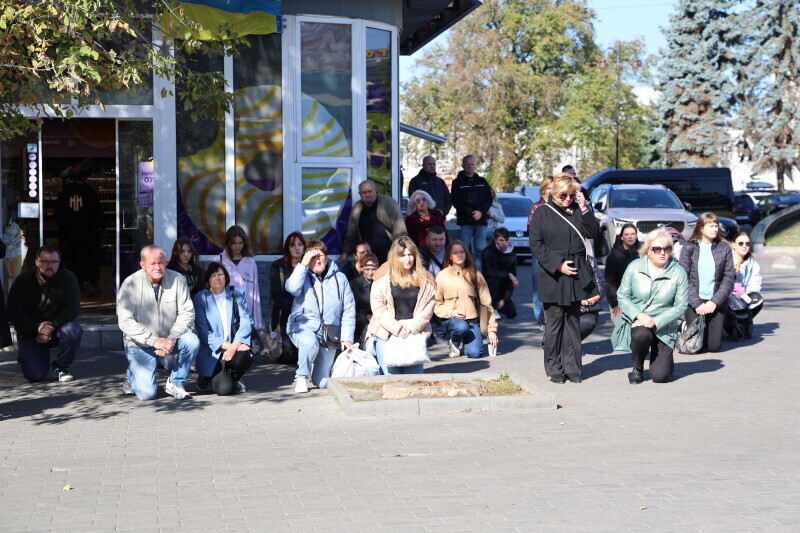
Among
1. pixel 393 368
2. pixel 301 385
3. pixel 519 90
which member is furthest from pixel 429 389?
pixel 519 90

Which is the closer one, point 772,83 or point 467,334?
point 467,334

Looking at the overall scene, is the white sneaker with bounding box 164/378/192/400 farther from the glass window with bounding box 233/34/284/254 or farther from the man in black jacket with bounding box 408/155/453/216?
the man in black jacket with bounding box 408/155/453/216

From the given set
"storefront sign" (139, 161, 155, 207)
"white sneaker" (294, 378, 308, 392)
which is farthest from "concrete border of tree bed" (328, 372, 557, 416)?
"storefront sign" (139, 161, 155, 207)

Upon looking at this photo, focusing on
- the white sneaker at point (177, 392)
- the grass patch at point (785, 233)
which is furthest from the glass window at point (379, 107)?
the grass patch at point (785, 233)

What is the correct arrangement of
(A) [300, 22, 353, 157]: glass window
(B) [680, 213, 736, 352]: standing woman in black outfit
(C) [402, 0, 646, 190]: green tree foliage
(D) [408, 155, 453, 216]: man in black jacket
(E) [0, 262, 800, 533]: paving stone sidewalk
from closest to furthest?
(E) [0, 262, 800, 533]: paving stone sidewalk
(B) [680, 213, 736, 352]: standing woman in black outfit
(A) [300, 22, 353, 157]: glass window
(D) [408, 155, 453, 216]: man in black jacket
(C) [402, 0, 646, 190]: green tree foliage

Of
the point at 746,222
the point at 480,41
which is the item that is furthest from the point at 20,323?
the point at 480,41

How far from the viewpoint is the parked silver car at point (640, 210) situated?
2473cm

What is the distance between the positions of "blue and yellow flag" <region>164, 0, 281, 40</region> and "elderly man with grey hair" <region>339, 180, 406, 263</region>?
226 centimetres

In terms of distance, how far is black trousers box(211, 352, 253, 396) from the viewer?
9602mm

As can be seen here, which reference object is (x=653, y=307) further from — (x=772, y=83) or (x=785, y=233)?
(x=772, y=83)

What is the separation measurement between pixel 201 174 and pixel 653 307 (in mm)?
5984

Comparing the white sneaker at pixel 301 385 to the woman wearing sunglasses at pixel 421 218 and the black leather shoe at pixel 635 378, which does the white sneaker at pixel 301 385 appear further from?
the woman wearing sunglasses at pixel 421 218

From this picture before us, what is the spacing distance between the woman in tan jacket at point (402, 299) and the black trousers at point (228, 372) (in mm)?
1242

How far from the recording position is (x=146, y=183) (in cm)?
1336
